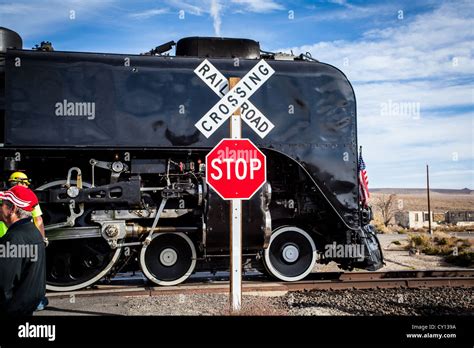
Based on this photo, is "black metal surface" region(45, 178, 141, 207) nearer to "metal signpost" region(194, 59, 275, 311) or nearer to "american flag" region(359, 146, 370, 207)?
"metal signpost" region(194, 59, 275, 311)

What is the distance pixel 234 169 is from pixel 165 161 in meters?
2.27

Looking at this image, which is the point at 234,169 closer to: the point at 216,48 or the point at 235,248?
the point at 235,248

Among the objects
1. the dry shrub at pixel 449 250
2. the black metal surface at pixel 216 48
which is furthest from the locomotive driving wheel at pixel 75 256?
the dry shrub at pixel 449 250

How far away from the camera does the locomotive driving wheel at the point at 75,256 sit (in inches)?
294

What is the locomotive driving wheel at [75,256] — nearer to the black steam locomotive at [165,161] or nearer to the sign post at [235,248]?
the black steam locomotive at [165,161]

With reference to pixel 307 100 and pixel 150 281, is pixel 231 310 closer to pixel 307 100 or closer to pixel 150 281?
pixel 150 281

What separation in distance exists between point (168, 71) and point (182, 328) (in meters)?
4.48

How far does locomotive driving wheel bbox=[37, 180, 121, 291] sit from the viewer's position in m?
7.47

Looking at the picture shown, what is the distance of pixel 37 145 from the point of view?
278 inches

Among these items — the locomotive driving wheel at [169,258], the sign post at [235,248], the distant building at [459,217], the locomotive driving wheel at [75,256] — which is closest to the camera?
the sign post at [235,248]

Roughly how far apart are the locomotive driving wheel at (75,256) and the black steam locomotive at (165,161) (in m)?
0.02

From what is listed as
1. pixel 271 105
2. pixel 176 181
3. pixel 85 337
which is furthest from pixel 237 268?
pixel 271 105

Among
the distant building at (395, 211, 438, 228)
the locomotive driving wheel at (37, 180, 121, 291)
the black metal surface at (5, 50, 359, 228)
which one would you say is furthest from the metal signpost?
the distant building at (395, 211, 438, 228)

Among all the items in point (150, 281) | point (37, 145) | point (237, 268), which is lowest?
point (150, 281)
